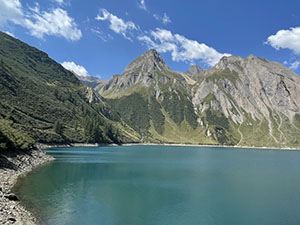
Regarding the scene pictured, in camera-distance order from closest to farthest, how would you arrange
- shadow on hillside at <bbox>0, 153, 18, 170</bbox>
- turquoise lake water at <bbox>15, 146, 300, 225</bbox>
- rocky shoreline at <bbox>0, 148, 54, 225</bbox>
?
1. rocky shoreline at <bbox>0, 148, 54, 225</bbox>
2. turquoise lake water at <bbox>15, 146, 300, 225</bbox>
3. shadow on hillside at <bbox>0, 153, 18, 170</bbox>

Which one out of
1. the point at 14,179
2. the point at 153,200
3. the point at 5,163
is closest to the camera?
the point at 153,200

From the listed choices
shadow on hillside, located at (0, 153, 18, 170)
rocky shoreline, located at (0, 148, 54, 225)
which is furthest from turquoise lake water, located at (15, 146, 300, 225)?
shadow on hillside, located at (0, 153, 18, 170)

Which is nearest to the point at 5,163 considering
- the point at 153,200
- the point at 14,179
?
the point at 14,179

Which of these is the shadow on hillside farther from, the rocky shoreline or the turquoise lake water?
the turquoise lake water

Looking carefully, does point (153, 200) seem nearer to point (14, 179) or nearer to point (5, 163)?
point (14, 179)

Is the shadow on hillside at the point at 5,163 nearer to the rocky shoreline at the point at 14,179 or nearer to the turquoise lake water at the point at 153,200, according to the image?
the rocky shoreline at the point at 14,179

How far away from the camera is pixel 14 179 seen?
57.7 metres

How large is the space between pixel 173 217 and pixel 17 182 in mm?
34740

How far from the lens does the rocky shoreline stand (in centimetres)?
3254

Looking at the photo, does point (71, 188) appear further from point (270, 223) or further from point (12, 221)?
point (270, 223)

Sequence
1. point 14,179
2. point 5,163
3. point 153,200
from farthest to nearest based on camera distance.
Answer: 1. point 5,163
2. point 14,179
3. point 153,200

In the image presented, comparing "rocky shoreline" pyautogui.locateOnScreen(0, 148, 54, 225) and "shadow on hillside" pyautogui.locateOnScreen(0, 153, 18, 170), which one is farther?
"shadow on hillside" pyautogui.locateOnScreen(0, 153, 18, 170)

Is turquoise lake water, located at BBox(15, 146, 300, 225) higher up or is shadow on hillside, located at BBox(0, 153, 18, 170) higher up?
shadow on hillside, located at BBox(0, 153, 18, 170)

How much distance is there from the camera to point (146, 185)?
65.9 meters
